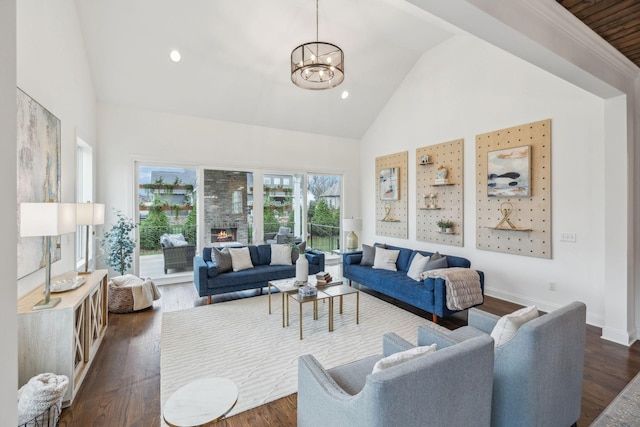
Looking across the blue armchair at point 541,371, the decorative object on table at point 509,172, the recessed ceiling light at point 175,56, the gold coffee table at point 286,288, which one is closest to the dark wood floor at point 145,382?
the blue armchair at point 541,371

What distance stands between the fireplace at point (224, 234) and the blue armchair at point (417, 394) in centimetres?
477

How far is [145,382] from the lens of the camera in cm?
257

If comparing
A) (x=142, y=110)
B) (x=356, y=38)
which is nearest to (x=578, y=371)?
(x=356, y=38)

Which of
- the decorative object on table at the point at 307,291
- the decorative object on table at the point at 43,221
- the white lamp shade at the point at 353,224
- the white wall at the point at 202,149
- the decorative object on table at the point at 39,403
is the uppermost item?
the white wall at the point at 202,149

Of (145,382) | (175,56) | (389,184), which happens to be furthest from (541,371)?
(175,56)

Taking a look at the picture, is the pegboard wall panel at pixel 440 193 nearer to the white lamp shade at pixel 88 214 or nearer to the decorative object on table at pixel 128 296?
the decorative object on table at pixel 128 296

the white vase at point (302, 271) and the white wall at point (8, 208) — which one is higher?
the white wall at point (8, 208)

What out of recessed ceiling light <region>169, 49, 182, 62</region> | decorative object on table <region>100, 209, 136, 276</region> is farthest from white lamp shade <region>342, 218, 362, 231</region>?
recessed ceiling light <region>169, 49, 182, 62</region>

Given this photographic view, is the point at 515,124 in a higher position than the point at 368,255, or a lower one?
higher

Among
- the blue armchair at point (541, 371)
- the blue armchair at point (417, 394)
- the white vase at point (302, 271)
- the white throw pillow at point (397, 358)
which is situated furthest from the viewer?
the white vase at point (302, 271)

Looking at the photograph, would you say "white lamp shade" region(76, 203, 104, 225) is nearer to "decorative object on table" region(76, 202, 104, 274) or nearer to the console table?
"decorative object on table" region(76, 202, 104, 274)

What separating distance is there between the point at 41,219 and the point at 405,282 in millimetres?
3841

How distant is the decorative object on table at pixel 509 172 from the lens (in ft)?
13.9

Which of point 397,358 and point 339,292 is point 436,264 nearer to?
point 339,292
